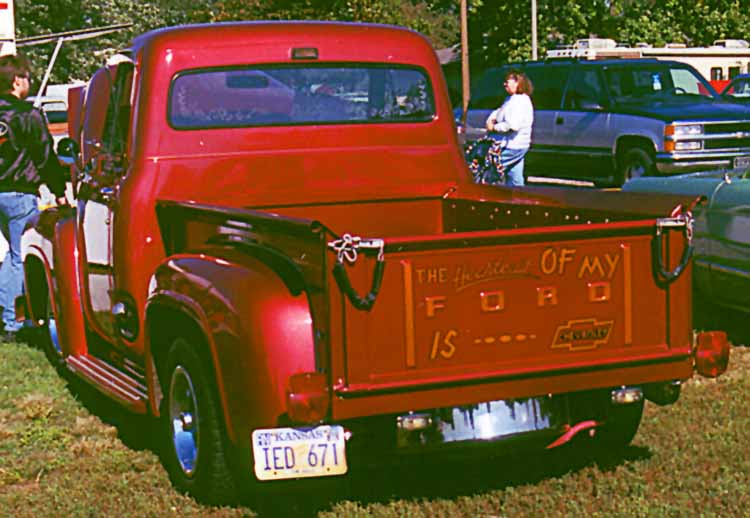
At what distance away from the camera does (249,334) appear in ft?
14.9

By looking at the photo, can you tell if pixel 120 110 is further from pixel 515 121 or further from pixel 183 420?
pixel 515 121

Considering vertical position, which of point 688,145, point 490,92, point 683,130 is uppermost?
point 490,92

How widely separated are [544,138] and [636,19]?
91.8ft

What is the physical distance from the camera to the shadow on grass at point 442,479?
528cm

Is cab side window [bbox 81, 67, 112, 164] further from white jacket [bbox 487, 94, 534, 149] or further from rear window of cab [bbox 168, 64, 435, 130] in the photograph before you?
white jacket [bbox 487, 94, 534, 149]

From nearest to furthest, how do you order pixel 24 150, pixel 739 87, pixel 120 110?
1. pixel 120 110
2. pixel 24 150
3. pixel 739 87

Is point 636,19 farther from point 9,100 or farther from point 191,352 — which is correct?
point 191,352

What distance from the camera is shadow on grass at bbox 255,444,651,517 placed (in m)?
5.28

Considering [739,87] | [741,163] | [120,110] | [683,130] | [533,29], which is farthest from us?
[533,29]

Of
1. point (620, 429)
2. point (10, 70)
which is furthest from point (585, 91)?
point (620, 429)

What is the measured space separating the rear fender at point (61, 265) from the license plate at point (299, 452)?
2.57 m

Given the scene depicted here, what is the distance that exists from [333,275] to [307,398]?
0.42 m

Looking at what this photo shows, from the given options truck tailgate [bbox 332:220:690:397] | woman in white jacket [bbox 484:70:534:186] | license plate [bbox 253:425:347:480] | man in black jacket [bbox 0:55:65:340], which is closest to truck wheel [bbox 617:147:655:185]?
woman in white jacket [bbox 484:70:534:186]

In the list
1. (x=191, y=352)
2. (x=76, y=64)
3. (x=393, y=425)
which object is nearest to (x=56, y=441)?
(x=191, y=352)
